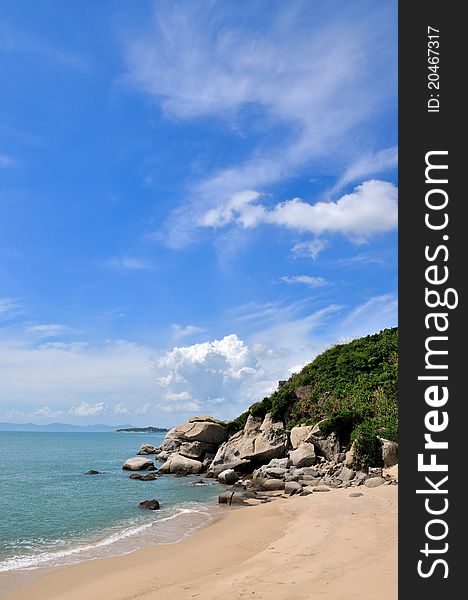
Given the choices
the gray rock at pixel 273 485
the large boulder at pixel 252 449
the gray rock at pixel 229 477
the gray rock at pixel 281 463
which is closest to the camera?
the gray rock at pixel 273 485

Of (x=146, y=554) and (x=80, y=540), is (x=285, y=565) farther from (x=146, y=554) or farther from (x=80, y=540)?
(x=80, y=540)

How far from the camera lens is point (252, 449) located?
38625 mm

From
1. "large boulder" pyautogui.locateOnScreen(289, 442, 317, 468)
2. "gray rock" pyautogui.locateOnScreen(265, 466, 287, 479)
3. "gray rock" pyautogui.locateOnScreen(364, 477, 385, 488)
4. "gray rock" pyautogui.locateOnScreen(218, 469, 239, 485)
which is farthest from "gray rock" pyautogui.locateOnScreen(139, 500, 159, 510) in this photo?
"gray rock" pyautogui.locateOnScreen(364, 477, 385, 488)

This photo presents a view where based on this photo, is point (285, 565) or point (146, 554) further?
point (146, 554)

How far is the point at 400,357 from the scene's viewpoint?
6.68 meters

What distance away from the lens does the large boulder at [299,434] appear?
36.3 meters

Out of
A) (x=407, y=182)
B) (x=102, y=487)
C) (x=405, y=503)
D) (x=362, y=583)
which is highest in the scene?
(x=407, y=182)

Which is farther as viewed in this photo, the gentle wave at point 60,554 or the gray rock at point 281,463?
the gray rock at point 281,463

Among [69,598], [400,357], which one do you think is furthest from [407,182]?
[69,598]

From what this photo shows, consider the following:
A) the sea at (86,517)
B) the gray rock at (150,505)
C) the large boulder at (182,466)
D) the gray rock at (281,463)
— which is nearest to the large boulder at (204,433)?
the large boulder at (182,466)

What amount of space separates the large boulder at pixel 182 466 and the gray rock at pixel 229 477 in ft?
24.5

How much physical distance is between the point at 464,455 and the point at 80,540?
17.8 meters

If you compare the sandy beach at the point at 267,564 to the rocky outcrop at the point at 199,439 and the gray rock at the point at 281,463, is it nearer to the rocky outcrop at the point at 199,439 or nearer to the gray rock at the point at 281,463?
the gray rock at the point at 281,463

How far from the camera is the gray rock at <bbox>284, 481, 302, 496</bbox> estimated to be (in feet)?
87.0
